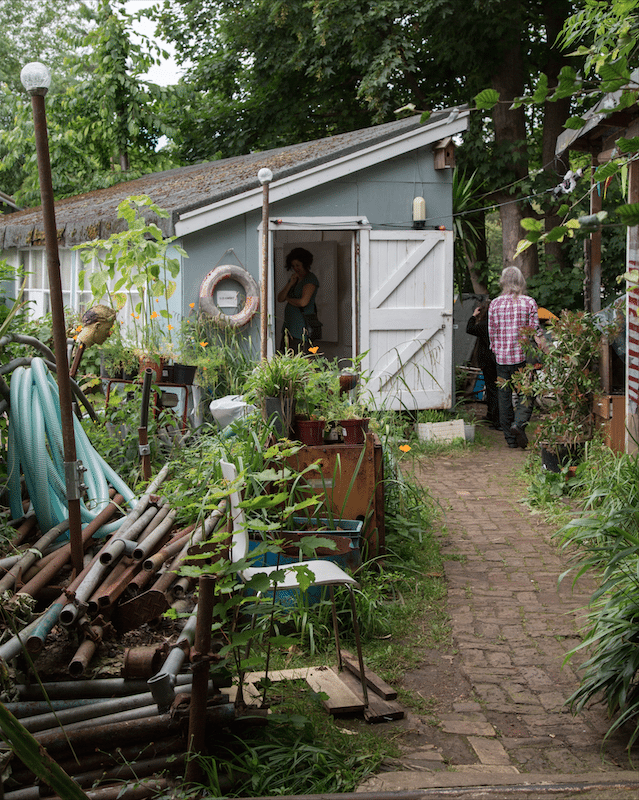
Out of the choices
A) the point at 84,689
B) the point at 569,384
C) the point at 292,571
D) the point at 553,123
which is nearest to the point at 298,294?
the point at 569,384

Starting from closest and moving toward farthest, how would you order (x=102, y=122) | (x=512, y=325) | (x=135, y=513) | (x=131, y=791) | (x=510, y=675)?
(x=131, y=791) < (x=510, y=675) < (x=135, y=513) < (x=512, y=325) < (x=102, y=122)

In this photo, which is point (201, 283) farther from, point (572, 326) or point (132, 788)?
point (132, 788)

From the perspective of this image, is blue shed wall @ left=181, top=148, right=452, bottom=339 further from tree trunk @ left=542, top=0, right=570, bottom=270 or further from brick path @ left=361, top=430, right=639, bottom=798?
tree trunk @ left=542, top=0, right=570, bottom=270

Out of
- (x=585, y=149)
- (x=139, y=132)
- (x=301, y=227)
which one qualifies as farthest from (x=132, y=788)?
(x=139, y=132)

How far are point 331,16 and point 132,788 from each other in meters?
13.6

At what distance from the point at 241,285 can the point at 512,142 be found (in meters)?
6.77

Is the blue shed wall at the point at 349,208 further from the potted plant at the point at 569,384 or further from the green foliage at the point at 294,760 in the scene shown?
the green foliage at the point at 294,760

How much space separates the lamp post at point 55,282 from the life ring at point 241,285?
17.1 ft

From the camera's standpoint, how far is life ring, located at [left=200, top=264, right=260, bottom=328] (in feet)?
28.3

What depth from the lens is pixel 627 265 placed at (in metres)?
5.67

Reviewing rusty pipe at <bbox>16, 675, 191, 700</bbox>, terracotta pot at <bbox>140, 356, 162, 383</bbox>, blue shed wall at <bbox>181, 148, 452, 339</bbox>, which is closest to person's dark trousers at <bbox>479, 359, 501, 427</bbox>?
blue shed wall at <bbox>181, 148, 452, 339</bbox>

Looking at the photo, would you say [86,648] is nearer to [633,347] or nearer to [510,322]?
[633,347]

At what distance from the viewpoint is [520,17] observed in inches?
514

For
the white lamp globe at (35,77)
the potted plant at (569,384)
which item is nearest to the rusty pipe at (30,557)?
the white lamp globe at (35,77)
